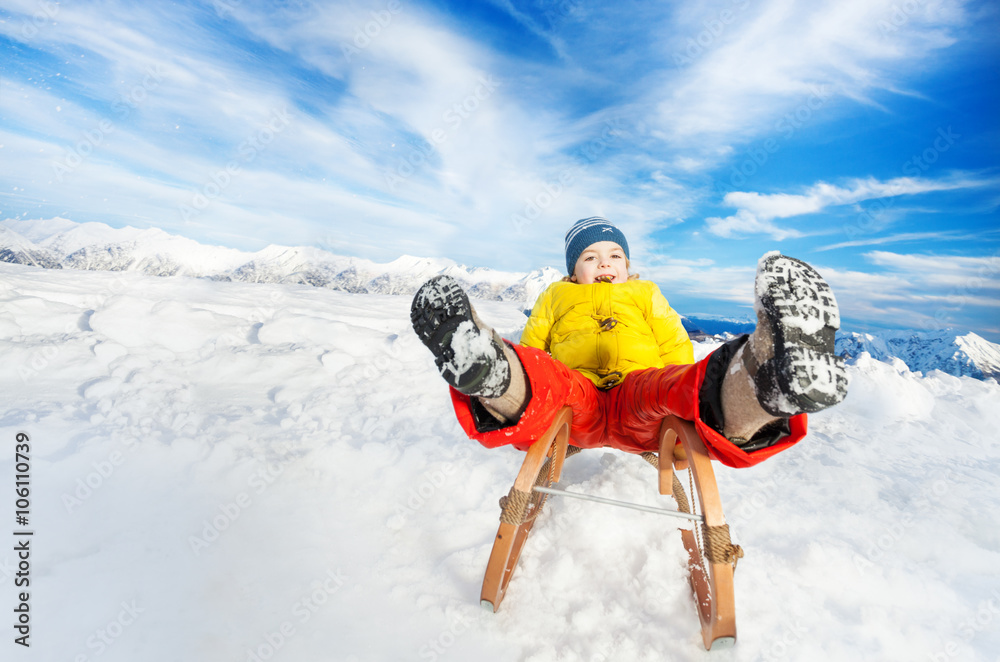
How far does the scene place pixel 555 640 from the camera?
4.38 feet

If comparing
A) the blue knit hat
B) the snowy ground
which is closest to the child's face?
the blue knit hat

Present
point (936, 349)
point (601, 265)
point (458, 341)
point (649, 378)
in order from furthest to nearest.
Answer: point (936, 349) → point (601, 265) → point (649, 378) → point (458, 341)

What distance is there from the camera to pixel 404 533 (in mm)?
1890

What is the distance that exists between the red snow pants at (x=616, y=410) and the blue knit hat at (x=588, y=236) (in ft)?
4.51

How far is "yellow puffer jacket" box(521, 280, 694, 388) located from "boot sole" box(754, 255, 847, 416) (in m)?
1.16

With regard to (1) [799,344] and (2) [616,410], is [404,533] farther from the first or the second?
(1) [799,344]

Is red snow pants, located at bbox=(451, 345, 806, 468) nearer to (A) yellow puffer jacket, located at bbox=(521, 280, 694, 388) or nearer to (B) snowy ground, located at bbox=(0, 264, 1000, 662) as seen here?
(A) yellow puffer jacket, located at bbox=(521, 280, 694, 388)

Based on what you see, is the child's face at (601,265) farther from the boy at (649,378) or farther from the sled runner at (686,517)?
the sled runner at (686,517)

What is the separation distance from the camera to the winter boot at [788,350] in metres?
0.95

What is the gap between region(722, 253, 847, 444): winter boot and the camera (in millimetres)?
950

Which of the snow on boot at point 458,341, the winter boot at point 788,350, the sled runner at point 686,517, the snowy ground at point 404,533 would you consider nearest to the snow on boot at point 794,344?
the winter boot at point 788,350

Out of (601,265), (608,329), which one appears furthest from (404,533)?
(601,265)

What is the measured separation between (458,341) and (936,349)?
461ft

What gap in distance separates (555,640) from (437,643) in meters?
0.40
